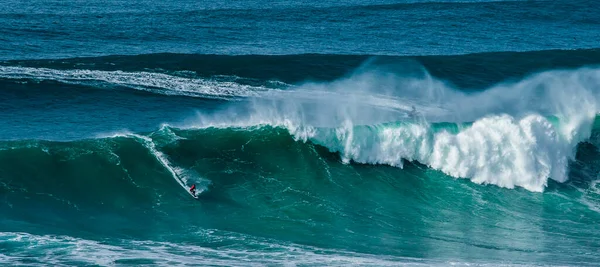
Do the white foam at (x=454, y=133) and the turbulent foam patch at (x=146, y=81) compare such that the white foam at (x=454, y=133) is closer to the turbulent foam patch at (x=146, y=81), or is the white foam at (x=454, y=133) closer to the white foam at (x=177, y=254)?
the turbulent foam patch at (x=146, y=81)

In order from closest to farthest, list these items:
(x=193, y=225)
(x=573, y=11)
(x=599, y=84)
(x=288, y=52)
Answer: (x=193, y=225), (x=599, y=84), (x=288, y=52), (x=573, y=11)

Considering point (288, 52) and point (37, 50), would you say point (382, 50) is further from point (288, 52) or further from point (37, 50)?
point (37, 50)

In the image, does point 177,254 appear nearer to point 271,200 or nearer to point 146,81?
point 271,200

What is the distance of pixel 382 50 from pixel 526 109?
11778 mm

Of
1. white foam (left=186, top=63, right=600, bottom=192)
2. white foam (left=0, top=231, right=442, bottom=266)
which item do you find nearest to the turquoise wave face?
white foam (left=0, top=231, right=442, bottom=266)

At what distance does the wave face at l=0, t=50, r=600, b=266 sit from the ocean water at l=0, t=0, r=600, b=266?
0.08m

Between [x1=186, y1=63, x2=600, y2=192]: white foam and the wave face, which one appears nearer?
the wave face

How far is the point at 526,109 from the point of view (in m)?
31.9

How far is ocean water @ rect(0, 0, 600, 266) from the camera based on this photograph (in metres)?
21.5

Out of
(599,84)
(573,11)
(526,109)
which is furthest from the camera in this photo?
(573,11)

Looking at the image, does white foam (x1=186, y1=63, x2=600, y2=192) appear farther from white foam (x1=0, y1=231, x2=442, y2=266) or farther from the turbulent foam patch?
white foam (x1=0, y1=231, x2=442, y2=266)

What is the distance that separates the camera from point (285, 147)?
27.1 metres

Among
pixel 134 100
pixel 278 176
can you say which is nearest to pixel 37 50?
pixel 134 100

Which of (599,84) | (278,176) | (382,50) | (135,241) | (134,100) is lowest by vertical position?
(135,241)
